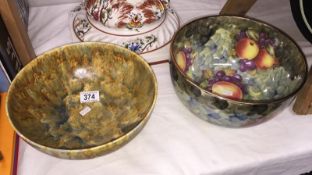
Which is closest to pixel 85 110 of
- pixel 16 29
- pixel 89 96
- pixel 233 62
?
pixel 89 96

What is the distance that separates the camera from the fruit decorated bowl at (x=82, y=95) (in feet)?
1.52

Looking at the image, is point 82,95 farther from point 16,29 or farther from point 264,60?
point 264,60

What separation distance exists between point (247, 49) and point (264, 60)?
0.03 meters

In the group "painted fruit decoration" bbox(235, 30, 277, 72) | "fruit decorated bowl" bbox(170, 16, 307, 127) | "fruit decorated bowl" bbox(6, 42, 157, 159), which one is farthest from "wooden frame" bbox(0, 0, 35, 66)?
"painted fruit decoration" bbox(235, 30, 277, 72)

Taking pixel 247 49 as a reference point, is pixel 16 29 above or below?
above

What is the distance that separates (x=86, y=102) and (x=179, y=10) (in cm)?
29

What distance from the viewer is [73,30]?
0.61 m

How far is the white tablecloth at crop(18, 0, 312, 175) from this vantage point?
0.45 meters

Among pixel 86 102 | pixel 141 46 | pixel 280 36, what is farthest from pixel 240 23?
pixel 86 102

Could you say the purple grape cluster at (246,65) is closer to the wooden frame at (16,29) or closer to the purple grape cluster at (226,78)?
the purple grape cluster at (226,78)

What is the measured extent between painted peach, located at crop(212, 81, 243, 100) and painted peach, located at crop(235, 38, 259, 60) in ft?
0.19

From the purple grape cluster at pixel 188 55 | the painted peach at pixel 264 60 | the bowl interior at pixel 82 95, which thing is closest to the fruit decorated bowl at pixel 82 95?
the bowl interior at pixel 82 95

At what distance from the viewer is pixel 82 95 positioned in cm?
53

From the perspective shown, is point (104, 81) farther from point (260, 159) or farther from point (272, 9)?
point (272, 9)
